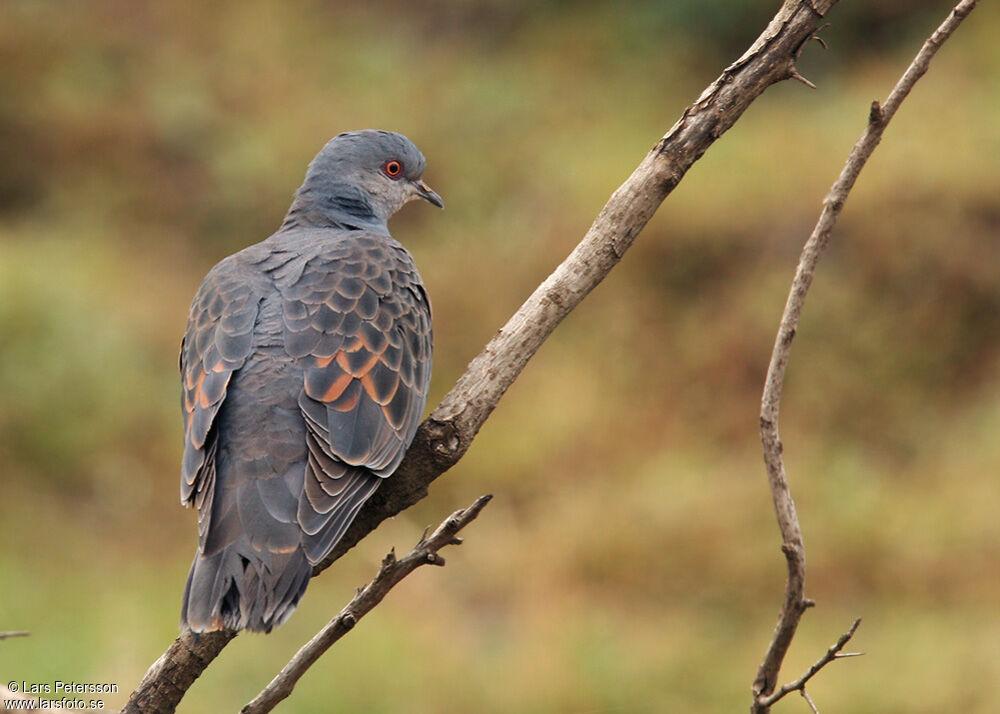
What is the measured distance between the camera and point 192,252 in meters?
8.98

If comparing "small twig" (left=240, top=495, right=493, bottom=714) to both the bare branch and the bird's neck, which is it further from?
the bird's neck

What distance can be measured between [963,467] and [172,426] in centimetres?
497

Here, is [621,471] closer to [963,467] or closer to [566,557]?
[566,557]

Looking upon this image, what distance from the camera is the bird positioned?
3049mm

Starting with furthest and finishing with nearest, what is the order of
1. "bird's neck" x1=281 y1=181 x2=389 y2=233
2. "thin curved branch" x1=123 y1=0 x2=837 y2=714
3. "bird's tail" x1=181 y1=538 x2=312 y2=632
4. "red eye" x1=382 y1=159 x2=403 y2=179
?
"red eye" x1=382 y1=159 x2=403 y2=179 → "bird's neck" x1=281 y1=181 x2=389 y2=233 → "thin curved branch" x1=123 y1=0 x2=837 y2=714 → "bird's tail" x1=181 y1=538 x2=312 y2=632

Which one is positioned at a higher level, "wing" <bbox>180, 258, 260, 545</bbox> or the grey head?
the grey head

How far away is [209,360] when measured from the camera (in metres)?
3.59

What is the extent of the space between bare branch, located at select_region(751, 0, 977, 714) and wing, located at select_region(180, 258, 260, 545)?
1493 mm

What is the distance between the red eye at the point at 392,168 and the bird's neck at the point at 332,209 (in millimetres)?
193

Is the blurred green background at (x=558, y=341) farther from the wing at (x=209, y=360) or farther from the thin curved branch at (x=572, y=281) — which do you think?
the thin curved branch at (x=572, y=281)

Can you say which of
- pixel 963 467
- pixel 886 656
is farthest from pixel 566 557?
pixel 963 467

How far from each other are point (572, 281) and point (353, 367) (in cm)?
75

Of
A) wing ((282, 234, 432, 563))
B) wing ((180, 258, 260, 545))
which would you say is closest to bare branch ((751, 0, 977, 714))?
wing ((282, 234, 432, 563))

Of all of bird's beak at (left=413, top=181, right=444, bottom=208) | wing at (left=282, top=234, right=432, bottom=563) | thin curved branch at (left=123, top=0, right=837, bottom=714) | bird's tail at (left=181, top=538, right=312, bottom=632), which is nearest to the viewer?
bird's tail at (left=181, top=538, right=312, bottom=632)
